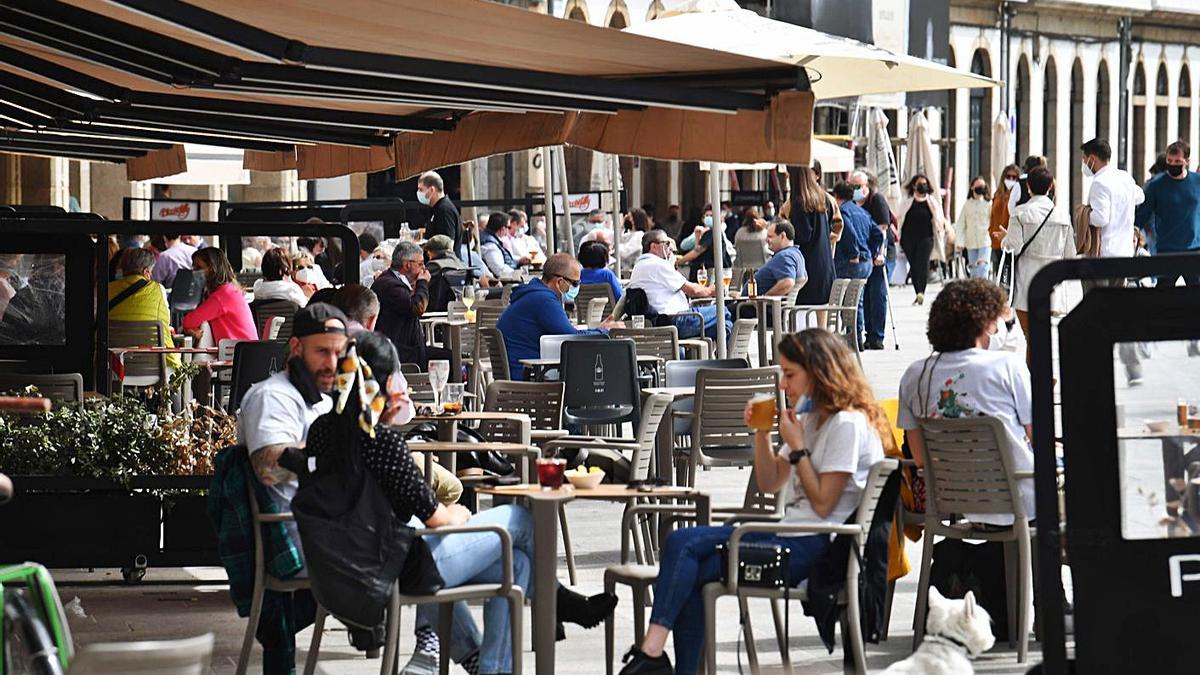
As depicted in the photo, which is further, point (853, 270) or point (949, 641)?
point (853, 270)

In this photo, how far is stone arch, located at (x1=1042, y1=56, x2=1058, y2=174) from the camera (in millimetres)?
59406

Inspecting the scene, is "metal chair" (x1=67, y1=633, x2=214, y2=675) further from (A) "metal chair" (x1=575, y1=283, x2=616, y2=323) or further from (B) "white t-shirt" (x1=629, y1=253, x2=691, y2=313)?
(A) "metal chair" (x1=575, y1=283, x2=616, y2=323)

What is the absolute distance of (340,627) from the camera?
330 inches

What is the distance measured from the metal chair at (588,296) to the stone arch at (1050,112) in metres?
44.5

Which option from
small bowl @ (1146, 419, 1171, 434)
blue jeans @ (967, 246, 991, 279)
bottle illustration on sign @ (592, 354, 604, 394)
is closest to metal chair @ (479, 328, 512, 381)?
bottle illustration on sign @ (592, 354, 604, 394)

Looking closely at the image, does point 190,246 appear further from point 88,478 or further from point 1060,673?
point 1060,673

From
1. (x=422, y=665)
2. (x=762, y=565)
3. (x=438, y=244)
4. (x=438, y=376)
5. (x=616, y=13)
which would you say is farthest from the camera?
(x=616, y=13)

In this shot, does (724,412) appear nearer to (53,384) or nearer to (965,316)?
(965,316)

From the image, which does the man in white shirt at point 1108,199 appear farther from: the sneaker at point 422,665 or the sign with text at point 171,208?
the sign with text at point 171,208

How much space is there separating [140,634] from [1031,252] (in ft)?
31.9

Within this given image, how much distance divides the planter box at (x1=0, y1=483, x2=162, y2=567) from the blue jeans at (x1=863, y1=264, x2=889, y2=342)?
14.6 m

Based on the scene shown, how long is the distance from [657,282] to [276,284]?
2899 mm

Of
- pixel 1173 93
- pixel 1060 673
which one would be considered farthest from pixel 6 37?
pixel 1173 93

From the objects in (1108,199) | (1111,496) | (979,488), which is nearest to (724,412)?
(979,488)
